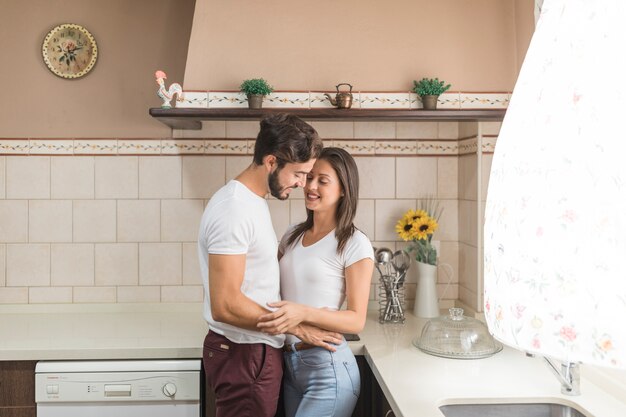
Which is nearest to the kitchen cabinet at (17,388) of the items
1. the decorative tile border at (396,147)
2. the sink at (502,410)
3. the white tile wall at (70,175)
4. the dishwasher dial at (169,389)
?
the dishwasher dial at (169,389)

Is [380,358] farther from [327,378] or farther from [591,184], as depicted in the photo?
[591,184]

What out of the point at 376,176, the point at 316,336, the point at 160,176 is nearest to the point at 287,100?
the point at 376,176

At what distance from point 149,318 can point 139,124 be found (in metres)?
0.86

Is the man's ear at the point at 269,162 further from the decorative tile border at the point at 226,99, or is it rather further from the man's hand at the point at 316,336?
the decorative tile border at the point at 226,99

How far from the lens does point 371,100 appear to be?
249cm

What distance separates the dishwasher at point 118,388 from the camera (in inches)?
83.6

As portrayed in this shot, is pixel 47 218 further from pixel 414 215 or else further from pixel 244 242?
pixel 414 215

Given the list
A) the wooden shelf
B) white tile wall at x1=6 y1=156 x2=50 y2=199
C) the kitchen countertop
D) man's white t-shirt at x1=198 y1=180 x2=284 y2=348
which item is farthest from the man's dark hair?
white tile wall at x1=6 y1=156 x2=50 y2=199

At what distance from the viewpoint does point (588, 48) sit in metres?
0.49

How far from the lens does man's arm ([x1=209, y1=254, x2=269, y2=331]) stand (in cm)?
165

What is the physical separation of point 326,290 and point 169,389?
2.30ft

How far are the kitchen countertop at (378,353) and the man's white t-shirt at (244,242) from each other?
0.41 meters

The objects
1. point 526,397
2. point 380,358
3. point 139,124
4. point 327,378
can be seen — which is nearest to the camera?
point 526,397

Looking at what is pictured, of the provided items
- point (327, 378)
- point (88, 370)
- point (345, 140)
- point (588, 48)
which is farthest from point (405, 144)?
point (588, 48)
